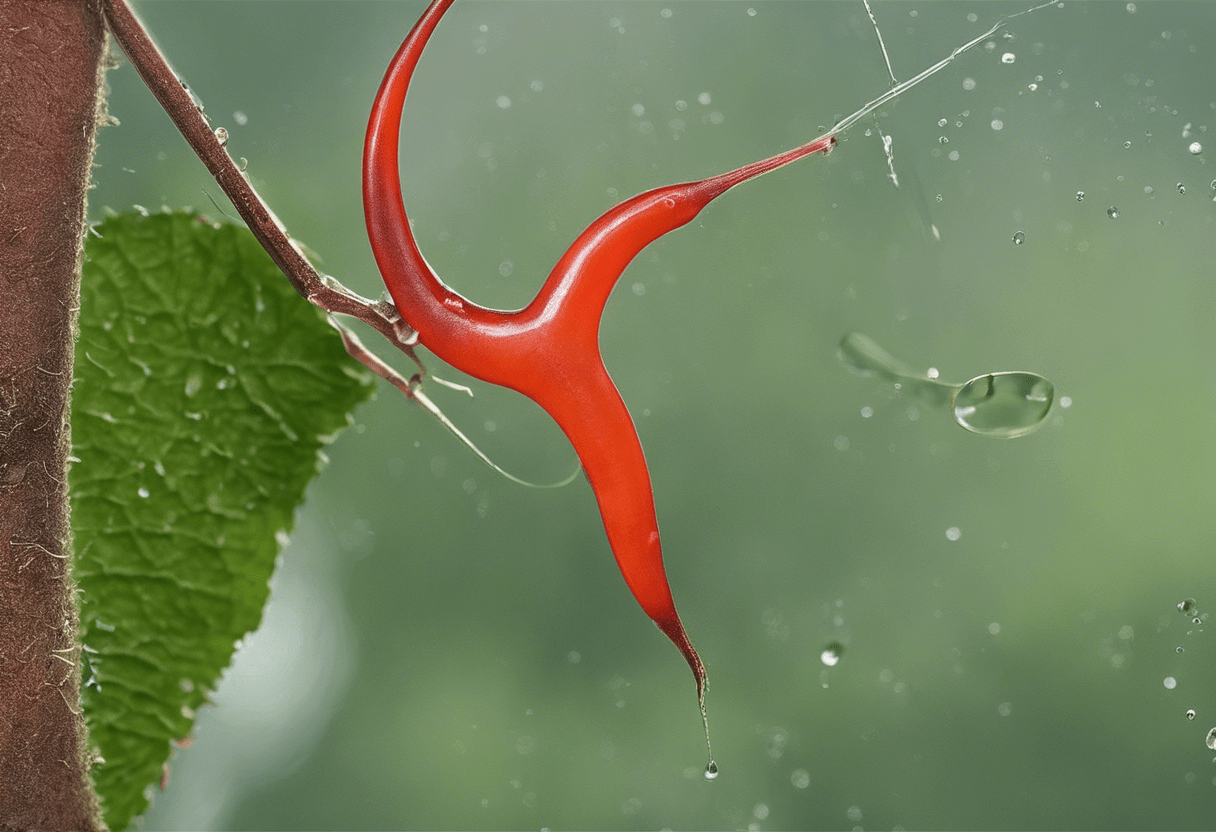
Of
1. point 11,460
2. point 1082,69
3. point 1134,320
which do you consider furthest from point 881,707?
point 11,460

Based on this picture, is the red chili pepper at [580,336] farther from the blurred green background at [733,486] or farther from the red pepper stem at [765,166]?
the blurred green background at [733,486]

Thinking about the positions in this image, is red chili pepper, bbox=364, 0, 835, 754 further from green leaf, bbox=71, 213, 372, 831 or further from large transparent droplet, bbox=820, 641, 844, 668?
large transparent droplet, bbox=820, 641, 844, 668

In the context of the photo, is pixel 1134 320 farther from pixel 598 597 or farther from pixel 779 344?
pixel 598 597

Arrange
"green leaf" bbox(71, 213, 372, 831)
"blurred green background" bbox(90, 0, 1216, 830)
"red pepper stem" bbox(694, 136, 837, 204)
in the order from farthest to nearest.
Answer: "blurred green background" bbox(90, 0, 1216, 830)
"green leaf" bbox(71, 213, 372, 831)
"red pepper stem" bbox(694, 136, 837, 204)

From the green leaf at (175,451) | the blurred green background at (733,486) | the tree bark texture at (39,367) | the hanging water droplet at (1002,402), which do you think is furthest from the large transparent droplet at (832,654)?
the tree bark texture at (39,367)

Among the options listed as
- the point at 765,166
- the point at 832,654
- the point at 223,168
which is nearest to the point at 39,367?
the point at 223,168

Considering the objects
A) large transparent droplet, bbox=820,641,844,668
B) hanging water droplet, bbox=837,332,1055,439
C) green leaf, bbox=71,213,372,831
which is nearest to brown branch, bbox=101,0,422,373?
green leaf, bbox=71,213,372,831

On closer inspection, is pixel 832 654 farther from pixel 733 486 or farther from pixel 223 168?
pixel 223 168
